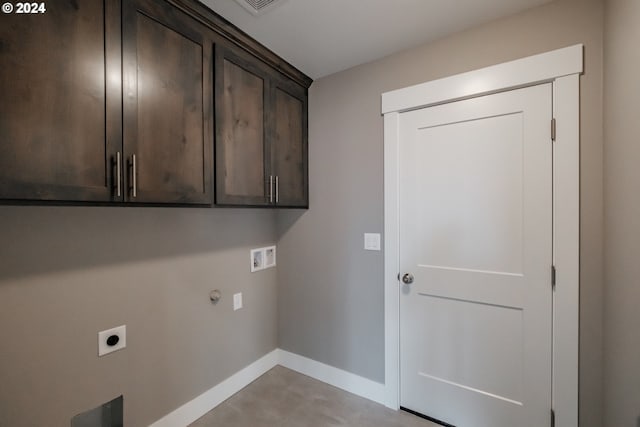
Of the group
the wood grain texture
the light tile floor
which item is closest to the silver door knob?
the light tile floor

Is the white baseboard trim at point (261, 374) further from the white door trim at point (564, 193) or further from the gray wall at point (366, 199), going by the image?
the white door trim at point (564, 193)

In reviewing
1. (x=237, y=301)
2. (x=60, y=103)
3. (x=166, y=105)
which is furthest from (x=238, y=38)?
(x=237, y=301)

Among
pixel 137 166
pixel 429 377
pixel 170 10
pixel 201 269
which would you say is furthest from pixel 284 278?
pixel 170 10

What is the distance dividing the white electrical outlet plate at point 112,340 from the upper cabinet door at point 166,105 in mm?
767

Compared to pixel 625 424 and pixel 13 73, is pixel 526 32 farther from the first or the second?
pixel 13 73

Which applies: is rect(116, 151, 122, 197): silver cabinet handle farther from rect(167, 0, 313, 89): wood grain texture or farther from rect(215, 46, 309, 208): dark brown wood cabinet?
rect(167, 0, 313, 89): wood grain texture

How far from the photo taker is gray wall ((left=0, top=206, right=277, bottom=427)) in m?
1.15

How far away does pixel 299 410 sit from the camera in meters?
1.85

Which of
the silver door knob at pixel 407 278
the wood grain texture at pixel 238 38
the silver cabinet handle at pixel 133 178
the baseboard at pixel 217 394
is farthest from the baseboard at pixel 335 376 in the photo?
the wood grain texture at pixel 238 38

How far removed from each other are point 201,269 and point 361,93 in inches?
66.5

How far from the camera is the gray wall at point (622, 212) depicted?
1.05 m

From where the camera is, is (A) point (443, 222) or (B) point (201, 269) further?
(B) point (201, 269)

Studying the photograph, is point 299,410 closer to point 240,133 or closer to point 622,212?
point 240,133

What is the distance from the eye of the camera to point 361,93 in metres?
1.98
